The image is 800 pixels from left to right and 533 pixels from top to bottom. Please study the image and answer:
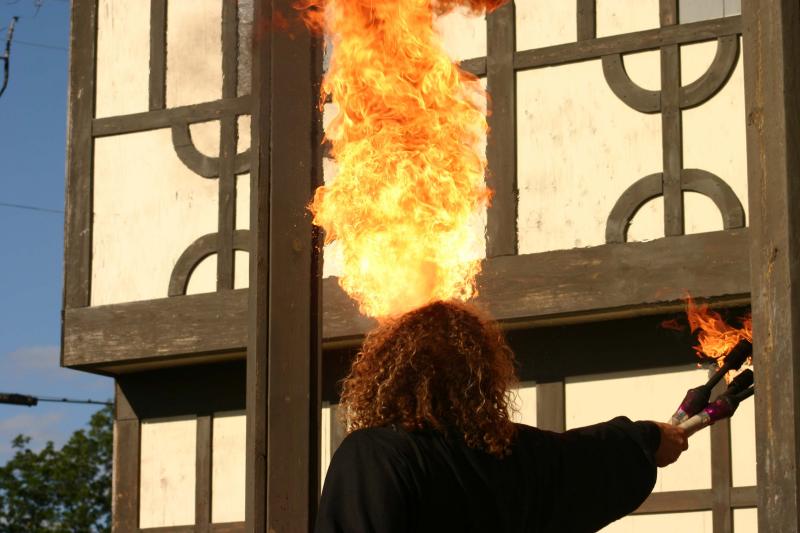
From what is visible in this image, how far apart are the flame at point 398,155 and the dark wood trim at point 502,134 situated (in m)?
4.75

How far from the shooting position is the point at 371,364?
4152 mm

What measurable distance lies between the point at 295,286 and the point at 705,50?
18.8ft

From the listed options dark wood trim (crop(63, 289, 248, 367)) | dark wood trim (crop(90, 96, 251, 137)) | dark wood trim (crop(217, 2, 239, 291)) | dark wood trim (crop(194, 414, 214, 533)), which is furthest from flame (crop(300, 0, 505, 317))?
dark wood trim (crop(194, 414, 214, 533))

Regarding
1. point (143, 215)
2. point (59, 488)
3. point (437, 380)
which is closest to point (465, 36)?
point (143, 215)

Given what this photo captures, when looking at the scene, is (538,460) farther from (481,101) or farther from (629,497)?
(481,101)

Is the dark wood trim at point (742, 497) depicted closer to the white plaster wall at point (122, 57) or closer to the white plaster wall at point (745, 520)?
the white plaster wall at point (745, 520)

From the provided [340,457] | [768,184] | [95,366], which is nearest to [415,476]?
[340,457]

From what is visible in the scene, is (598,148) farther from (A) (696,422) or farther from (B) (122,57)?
(A) (696,422)

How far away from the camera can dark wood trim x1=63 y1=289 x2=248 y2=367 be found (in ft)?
35.0

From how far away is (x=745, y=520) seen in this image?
9.41 m

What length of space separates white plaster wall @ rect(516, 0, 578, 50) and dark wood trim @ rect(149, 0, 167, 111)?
2.72 metres

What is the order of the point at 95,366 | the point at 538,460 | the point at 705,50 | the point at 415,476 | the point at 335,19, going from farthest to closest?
1. the point at 95,366
2. the point at 705,50
3. the point at 335,19
4. the point at 538,460
5. the point at 415,476

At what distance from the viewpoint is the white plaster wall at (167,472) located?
11.4 m

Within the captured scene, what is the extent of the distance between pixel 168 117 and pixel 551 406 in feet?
11.2
